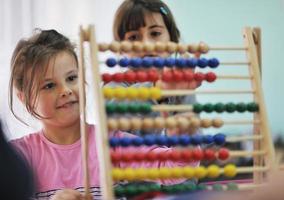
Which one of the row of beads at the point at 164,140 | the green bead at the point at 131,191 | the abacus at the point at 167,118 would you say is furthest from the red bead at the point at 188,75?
the green bead at the point at 131,191

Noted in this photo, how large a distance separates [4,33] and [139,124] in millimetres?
975

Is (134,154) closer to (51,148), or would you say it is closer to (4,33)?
(51,148)

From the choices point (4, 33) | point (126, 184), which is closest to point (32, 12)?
point (4, 33)

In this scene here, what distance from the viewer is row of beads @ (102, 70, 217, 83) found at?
0.77 m

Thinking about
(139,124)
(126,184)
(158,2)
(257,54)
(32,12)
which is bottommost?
(126,184)

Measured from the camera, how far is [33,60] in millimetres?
994

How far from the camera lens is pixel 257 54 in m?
0.87

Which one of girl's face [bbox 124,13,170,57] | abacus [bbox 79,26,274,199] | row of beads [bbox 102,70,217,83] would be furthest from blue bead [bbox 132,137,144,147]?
girl's face [bbox 124,13,170,57]

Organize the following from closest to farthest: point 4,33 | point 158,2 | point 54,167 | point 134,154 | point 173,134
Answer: point 134,154 → point 173,134 → point 54,167 → point 158,2 → point 4,33

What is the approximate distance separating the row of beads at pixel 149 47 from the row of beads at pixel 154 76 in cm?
4

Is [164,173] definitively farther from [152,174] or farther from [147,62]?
[147,62]

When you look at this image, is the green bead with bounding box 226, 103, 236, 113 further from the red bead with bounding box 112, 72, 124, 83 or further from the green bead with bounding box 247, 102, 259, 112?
the red bead with bounding box 112, 72, 124, 83

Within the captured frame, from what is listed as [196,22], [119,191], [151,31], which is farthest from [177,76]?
[196,22]

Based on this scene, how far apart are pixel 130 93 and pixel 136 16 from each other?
41 centimetres
